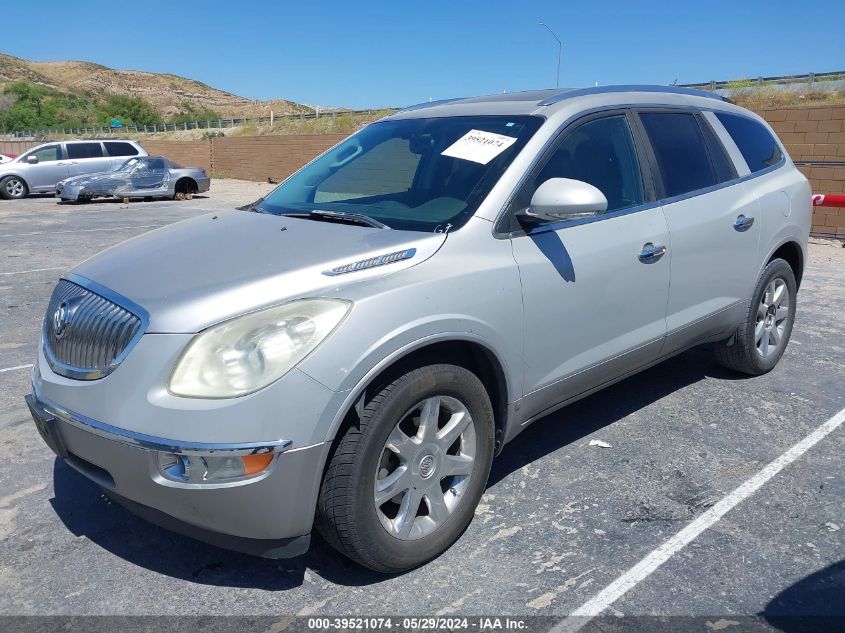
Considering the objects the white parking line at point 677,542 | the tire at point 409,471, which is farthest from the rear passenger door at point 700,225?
the tire at point 409,471

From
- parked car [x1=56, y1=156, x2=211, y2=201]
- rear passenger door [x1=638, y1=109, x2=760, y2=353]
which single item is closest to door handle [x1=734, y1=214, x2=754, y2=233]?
rear passenger door [x1=638, y1=109, x2=760, y2=353]

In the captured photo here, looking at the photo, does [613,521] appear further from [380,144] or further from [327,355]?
[380,144]

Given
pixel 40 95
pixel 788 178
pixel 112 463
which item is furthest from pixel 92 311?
pixel 40 95

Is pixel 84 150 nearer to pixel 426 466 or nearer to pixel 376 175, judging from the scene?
pixel 376 175

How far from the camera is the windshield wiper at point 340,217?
126 inches

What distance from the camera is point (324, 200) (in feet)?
12.4

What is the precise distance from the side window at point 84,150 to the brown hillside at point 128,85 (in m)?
110

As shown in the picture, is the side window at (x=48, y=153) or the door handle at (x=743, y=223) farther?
the side window at (x=48, y=153)

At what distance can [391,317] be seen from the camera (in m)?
2.64

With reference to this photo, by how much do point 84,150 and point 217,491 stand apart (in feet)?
73.8

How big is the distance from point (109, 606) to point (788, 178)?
479 centimetres

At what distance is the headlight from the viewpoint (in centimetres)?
243

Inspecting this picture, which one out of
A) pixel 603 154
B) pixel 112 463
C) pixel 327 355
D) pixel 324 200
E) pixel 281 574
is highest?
pixel 603 154

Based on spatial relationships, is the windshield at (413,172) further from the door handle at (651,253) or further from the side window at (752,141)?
the side window at (752,141)
